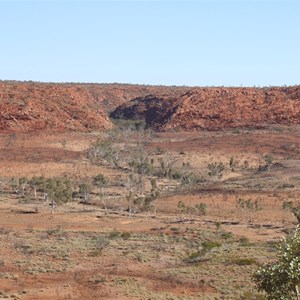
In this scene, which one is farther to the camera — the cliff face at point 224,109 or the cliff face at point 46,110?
the cliff face at point 224,109

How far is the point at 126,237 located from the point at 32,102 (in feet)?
275

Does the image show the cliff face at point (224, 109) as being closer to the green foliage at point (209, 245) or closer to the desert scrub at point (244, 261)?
the green foliage at point (209, 245)

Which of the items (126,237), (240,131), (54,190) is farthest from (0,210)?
(240,131)

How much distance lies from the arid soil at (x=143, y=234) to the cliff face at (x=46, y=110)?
19124mm

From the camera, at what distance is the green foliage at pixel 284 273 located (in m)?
17.0

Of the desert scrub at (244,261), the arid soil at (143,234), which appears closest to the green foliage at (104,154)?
the arid soil at (143,234)

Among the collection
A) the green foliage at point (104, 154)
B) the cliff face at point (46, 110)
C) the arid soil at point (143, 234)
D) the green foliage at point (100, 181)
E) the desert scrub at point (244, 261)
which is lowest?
the arid soil at point (143, 234)

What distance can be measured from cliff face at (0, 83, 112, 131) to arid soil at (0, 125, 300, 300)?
753 inches

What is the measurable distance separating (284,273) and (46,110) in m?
108

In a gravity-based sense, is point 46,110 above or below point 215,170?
above

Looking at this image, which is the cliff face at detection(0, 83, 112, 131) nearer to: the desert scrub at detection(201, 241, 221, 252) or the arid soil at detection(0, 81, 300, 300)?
the arid soil at detection(0, 81, 300, 300)

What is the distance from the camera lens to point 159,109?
504 ft

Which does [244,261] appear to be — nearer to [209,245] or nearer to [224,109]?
[209,245]

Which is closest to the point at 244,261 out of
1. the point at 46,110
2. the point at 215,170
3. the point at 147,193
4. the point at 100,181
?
the point at 100,181
